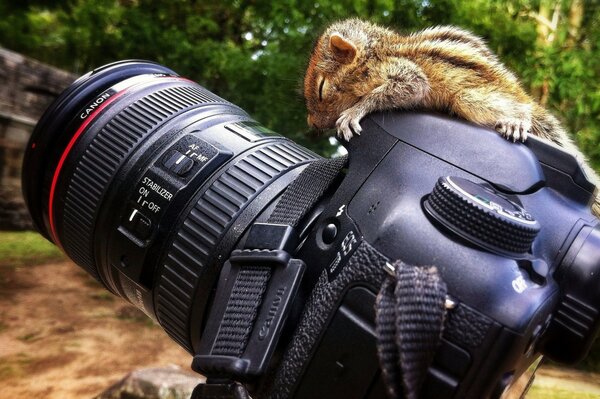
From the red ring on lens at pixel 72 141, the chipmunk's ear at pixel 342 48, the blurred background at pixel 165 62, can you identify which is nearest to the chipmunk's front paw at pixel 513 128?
the chipmunk's ear at pixel 342 48

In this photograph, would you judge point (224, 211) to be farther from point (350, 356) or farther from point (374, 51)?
point (374, 51)

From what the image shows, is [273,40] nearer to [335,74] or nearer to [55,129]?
[335,74]

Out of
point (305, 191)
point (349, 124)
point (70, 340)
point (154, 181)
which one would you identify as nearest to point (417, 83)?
point (349, 124)

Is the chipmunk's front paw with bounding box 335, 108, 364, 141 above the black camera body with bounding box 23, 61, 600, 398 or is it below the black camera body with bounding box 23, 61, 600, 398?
above

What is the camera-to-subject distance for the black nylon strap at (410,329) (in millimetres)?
584

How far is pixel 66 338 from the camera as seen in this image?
6.51 ft

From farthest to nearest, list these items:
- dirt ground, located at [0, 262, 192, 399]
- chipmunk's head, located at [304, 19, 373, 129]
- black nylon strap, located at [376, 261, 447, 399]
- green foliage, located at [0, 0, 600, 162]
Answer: green foliage, located at [0, 0, 600, 162] < dirt ground, located at [0, 262, 192, 399] < chipmunk's head, located at [304, 19, 373, 129] < black nylon strap, located at [376, 261, 447, 399]

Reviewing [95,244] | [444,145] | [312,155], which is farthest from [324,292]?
[95,244]

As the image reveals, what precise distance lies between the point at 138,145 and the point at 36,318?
4.29 feet

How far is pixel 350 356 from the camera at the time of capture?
67 cm

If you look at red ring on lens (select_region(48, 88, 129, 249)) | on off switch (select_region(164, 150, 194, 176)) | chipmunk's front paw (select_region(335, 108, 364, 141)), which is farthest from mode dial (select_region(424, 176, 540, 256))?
red ring on lens (select_region(48, 88, 129, 249))

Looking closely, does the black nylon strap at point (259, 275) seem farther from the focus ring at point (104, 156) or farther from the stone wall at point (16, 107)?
the stone wall at point (16, 107)

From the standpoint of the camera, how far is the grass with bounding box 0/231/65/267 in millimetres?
2545

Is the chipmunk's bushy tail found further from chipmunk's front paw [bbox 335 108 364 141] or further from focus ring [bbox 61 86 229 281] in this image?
focus ring [bbox 61 86 229 281]
